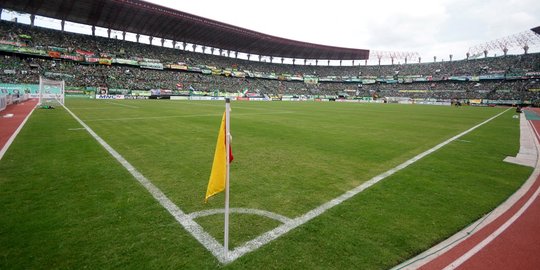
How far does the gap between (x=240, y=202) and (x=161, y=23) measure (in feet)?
209


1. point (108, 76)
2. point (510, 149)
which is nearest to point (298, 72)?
point (108, 76)

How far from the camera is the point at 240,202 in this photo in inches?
209

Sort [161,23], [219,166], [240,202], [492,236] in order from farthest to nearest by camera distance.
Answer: [161,23] < [240,202] < [492,236] < [219,166]

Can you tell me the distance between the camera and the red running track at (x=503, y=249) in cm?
362

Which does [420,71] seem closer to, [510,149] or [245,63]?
[245,63]

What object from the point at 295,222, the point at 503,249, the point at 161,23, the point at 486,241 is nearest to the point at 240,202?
the point at 295,222

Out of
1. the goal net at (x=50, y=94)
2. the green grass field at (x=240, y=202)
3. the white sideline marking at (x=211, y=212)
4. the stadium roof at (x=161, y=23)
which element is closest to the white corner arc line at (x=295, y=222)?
the white sideline marking at (x=211, y=212)

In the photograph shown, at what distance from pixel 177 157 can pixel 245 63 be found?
85.3 meters

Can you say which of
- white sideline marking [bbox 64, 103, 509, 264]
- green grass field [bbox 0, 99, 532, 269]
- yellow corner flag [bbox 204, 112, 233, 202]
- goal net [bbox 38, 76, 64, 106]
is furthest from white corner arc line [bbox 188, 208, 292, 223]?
Result: goal net [bbox 38, 76, 64, 106]

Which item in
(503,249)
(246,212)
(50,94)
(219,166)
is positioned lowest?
(503,249)

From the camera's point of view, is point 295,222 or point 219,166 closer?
point 219,166

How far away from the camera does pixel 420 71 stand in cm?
9206

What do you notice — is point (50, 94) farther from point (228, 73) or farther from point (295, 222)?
point (228, 73)

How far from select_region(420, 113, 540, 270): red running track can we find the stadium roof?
57.1 meters
